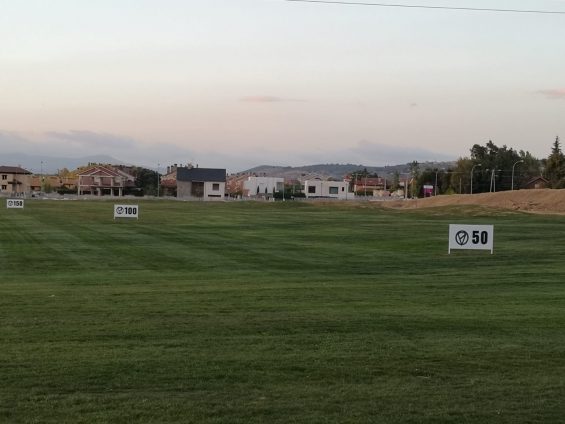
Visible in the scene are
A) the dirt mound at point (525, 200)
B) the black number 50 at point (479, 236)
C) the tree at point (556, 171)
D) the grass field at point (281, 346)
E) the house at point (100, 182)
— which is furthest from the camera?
the house at point (100, 182)

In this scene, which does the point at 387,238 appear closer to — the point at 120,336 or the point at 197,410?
the point at 120,336

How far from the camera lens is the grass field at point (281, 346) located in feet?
24.0

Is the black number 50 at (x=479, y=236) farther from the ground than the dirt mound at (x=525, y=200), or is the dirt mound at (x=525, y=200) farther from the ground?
the dirt mound at (x=525, y=200)

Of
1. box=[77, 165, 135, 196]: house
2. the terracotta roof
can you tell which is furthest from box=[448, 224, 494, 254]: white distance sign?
box=[77, 165, 135, 196]: house

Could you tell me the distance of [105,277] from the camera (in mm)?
22859

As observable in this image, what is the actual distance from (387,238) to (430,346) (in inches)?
1352

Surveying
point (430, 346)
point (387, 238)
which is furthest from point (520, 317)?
point (387, 238)

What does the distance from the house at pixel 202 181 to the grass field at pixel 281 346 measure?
6621 inches

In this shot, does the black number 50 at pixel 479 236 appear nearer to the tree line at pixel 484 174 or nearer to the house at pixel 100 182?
the tree line at pixel 484 174

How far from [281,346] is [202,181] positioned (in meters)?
184

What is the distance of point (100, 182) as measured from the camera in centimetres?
19488

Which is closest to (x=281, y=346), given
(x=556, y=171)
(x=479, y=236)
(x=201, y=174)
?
(x=479, y=236)

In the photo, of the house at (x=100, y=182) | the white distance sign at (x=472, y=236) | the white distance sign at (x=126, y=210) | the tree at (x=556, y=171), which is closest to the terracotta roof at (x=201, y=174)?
the house at (x=100, y=182)

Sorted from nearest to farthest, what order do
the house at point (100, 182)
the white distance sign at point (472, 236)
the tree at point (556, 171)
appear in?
the white distance sign at point (472, 236), the tree at point (556, 171), the house at point (100, 182)
